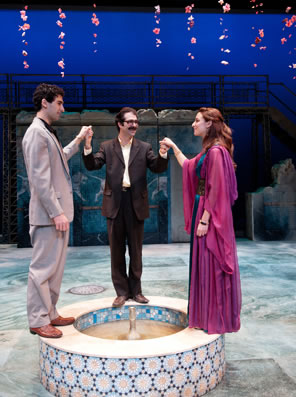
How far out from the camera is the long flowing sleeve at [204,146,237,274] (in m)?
3.09

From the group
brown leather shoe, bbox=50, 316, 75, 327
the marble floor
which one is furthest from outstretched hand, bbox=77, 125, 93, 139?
the marble floor

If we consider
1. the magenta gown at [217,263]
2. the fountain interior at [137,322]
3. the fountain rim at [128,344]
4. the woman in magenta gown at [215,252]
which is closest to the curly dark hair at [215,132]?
the woman in magenta gown at [215,252]

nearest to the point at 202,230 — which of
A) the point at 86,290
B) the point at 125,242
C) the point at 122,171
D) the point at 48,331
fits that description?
the point at 125,242

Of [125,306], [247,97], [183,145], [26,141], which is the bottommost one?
[125,306]

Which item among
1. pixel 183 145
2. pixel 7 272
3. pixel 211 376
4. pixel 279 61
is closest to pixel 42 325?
pixel 211 376

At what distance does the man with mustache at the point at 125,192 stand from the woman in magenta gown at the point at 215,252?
0.73 metres

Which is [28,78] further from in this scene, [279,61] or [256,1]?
[279,61]

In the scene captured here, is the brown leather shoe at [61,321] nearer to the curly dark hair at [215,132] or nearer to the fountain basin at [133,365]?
the fountain basin at [133,365]

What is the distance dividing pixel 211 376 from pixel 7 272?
5.17 metres

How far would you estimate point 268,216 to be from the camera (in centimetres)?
1081

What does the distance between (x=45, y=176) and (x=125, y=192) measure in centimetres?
104

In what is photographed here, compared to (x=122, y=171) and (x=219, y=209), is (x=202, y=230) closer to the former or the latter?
(x=219, y=209)

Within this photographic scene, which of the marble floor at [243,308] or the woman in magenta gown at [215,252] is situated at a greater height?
the woman in magenta gown at [215,252]

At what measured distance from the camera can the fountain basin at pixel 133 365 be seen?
2.61 meters
